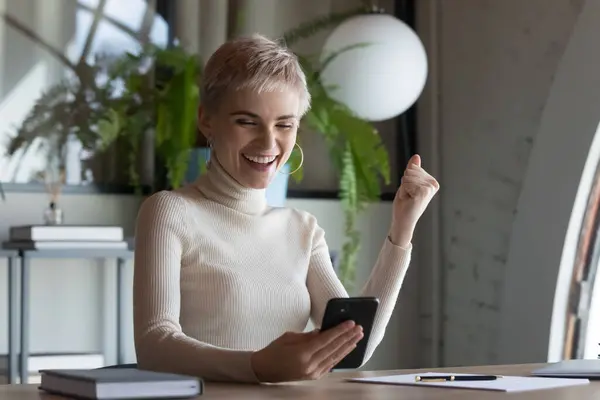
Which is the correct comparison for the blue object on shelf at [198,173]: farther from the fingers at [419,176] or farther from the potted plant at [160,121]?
the fingers at [419,176]

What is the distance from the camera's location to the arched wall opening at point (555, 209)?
3.54 meters

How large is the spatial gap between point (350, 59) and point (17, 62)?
3.58ft

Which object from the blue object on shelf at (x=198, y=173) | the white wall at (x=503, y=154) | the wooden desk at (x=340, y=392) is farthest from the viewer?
the white wall at (x=503, y=154)

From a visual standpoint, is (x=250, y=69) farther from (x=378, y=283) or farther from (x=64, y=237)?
(x=64, y=237)

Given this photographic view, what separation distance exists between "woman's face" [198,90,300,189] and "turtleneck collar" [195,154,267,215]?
0.05 feet

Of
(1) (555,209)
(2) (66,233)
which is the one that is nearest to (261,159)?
(2) (66,233)

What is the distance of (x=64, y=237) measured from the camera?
328cm

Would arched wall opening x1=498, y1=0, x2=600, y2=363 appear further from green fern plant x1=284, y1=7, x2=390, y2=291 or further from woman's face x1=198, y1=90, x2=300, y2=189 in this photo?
woman's face x1=198, y1=90, x2=300, y2=189

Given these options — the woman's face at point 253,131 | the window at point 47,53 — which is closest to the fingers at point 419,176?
the woman's face at point 253,131

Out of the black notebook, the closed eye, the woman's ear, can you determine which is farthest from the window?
the black notebook

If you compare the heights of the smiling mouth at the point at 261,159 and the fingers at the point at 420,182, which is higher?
the smiling mouth at the point at 261,159

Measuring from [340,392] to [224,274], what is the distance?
488 mm

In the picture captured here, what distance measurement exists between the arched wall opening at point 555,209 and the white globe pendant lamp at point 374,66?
478 millimetres

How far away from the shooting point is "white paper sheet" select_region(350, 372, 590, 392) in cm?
167
